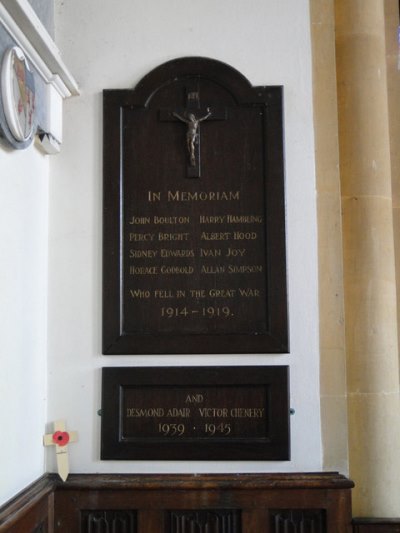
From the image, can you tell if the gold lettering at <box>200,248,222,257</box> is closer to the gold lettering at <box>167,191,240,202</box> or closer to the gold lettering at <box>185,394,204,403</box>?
the gold lettering at <box>167,191,240,202</box>

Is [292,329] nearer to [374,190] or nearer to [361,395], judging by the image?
[361,395]

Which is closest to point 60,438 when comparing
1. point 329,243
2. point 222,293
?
point 222,293

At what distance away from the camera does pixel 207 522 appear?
109 inches

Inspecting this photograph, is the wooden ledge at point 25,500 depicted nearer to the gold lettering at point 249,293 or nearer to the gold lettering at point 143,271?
the gold lettering at point 143,271

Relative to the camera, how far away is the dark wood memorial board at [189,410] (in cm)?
287

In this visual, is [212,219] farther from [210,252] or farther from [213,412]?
[213,412]

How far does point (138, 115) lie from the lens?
9.99 ft

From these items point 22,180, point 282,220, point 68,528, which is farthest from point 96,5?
point 68,528

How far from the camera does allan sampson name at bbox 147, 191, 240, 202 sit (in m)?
2.98

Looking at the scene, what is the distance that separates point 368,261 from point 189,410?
1107 mm

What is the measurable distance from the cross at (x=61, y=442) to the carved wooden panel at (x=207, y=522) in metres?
0.53

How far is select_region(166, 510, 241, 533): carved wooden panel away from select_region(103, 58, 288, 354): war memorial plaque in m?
0.73

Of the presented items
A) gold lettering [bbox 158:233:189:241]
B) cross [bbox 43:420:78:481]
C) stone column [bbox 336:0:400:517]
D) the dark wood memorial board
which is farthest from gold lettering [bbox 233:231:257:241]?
cross [bbox 43:420:78:481]

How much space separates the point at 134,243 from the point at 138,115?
2.08 feet
